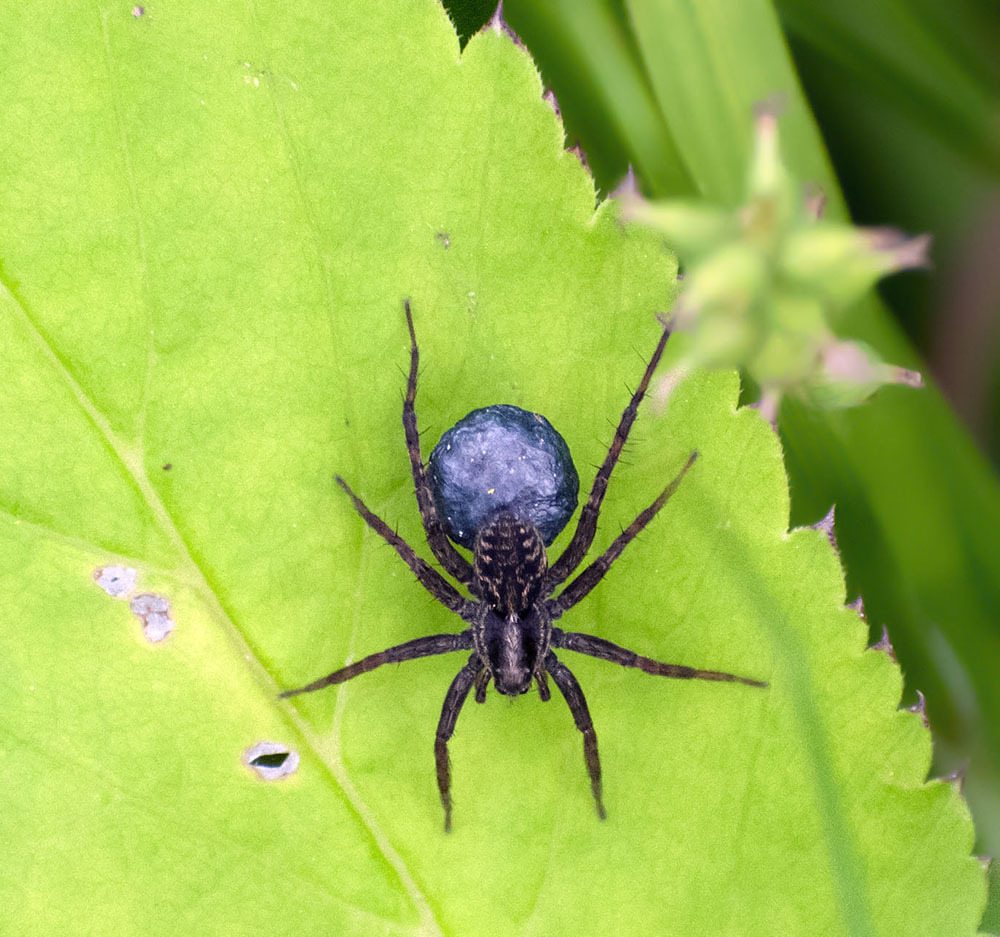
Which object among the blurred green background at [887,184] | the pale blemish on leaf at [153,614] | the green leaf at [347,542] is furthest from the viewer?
the blurred green background at [887,184]

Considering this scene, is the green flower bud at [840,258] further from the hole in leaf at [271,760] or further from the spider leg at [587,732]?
the hole in leaf at [271,760]

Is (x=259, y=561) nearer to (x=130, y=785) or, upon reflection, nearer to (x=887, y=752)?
(x=130, y=785)

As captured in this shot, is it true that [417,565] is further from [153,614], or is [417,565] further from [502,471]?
[153,614]

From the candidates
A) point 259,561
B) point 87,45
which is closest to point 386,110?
point 87,45

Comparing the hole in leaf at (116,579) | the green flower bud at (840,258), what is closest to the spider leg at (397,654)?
the hole in leaf at (116,579)

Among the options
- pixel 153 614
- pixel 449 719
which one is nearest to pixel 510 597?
pixel 449 719

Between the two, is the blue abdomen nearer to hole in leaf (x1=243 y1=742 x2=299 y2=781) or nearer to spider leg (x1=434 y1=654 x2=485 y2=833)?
spider leg (x1=434 y1=654 x2=485 y2=833)
